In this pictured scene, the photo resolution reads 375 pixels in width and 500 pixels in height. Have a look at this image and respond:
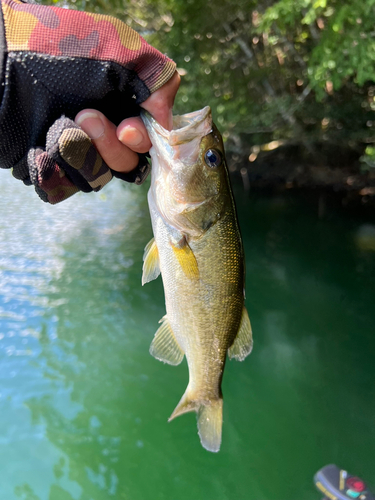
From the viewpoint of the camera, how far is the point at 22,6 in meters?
1.70

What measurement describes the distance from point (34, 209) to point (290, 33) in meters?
11.1

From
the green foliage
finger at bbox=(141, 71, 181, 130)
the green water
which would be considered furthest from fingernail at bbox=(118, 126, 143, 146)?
the green foliage

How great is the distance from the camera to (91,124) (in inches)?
69.6

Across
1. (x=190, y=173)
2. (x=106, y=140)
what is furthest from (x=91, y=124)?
(x=190, y=173)

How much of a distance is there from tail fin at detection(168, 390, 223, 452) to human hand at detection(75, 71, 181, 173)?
1580mm

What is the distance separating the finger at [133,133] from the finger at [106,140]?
0.04m

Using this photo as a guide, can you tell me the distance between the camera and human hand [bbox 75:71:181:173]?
177 centimetres

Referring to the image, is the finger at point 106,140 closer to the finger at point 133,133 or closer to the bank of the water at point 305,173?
the finger at point 133,133

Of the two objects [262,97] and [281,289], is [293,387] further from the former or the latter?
[262,97]

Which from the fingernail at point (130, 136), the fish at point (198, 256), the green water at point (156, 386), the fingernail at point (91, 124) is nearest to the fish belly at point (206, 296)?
the fish at point (198, 256)

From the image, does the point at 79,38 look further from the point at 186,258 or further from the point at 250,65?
the point at 250,65

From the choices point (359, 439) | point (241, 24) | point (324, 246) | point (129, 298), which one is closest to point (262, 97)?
point (241, 24)

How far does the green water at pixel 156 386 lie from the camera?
5.21m

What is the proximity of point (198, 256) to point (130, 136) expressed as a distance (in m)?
0.74
